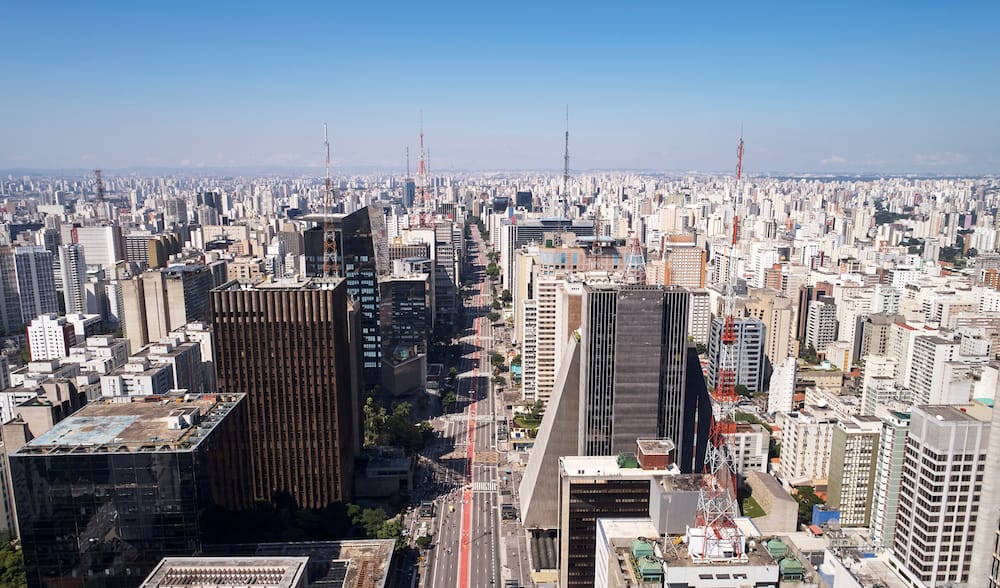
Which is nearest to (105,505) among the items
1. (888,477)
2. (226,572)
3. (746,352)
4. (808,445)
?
(226,572)

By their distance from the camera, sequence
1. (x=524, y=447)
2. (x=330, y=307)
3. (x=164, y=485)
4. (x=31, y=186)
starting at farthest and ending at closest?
1. (x=31, y=186)
2. (x=524, y=447)
3. (x=330, y=307)
4. (x=164, y=485)

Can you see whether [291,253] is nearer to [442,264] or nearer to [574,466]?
[442,264]

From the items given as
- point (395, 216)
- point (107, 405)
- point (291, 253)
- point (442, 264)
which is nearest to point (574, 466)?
point (107, 405)

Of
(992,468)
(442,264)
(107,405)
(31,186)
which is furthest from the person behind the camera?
Answer: (31,186)

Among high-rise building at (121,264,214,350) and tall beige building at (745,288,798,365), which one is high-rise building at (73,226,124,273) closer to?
high-rise building at (121,264,214,350)

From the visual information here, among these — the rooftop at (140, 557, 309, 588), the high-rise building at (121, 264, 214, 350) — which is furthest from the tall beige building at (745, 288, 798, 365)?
the rooftop at (140, 557, 309, 588)

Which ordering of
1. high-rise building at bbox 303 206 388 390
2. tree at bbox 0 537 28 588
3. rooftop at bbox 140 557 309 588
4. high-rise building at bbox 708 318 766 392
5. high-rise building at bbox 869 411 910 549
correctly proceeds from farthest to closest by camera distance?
high-rise building at bbox 708 318 766 392, high-rise building at bbox 303 206 388 390, high-rise building at bbox 869 411 910 549, tree at bbox 0 537 28 588, rooftop at bbox 140 557 309 588

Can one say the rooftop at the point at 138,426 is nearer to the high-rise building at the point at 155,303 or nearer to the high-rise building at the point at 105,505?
the high-rise building at the point at 105,505
